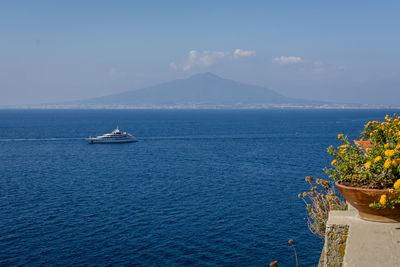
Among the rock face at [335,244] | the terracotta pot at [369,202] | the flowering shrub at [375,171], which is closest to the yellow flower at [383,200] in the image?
the flowering shrub at [375,171]

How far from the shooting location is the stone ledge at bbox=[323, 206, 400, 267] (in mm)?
5281

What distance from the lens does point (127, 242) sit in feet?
82.3

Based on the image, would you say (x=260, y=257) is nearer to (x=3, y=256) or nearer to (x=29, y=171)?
(x=3, y=256)

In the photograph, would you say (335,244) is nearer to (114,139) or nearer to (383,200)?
(383,200)

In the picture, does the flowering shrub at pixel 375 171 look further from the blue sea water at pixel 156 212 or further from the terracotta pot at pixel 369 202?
the blue sea water at pixel 156 212

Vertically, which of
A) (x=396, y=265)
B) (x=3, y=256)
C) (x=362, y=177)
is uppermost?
(x=362, y=177)

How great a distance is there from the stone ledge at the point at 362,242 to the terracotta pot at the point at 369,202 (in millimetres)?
107

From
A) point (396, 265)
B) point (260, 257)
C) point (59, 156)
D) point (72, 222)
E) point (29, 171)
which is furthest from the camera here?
point (59, 156)

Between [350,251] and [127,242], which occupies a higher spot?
[350,251]

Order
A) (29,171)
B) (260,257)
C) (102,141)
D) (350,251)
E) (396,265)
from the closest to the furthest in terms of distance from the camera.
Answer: (396,265)
(350,251)
(260,257)
(29,171)
(102,141)

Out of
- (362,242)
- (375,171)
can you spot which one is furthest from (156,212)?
(362,242)

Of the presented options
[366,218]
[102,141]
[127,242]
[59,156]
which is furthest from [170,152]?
[366,218]

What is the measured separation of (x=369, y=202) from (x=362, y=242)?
944 mm

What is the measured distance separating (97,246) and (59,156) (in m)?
47.7
